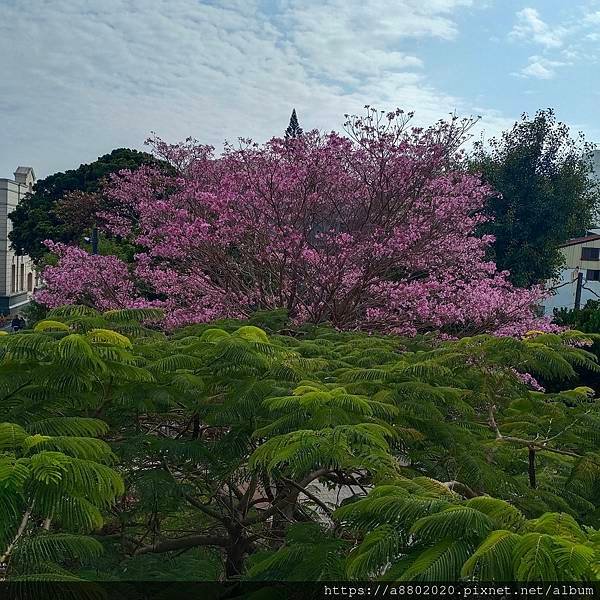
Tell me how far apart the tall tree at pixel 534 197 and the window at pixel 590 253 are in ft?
39.5

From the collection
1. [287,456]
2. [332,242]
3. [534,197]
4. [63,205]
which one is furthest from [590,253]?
[287,456]

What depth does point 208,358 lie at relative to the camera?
4055 millimetres

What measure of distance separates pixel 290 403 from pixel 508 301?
8.04m

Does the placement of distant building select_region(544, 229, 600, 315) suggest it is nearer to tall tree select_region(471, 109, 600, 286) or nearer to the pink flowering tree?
tall tree select_region(471, 109, 600, 286)

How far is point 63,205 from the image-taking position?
24.4 m

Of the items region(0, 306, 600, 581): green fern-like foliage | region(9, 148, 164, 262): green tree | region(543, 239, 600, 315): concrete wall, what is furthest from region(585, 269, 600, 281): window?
region(0, 306, 600, 581): green fern-like foliage

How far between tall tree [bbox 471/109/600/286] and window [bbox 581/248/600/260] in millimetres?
12039

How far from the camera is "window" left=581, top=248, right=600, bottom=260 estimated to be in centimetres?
3281

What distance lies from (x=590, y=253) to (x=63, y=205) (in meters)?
25.4

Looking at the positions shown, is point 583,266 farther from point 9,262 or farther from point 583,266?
point 9,262

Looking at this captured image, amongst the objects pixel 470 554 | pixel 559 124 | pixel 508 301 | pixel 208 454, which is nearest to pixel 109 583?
pixel 208 454

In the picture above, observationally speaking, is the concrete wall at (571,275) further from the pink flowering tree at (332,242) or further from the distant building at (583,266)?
the pink flowering tree at (332,242)

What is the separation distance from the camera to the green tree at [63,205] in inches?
957

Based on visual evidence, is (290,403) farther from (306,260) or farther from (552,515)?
(306,260)
